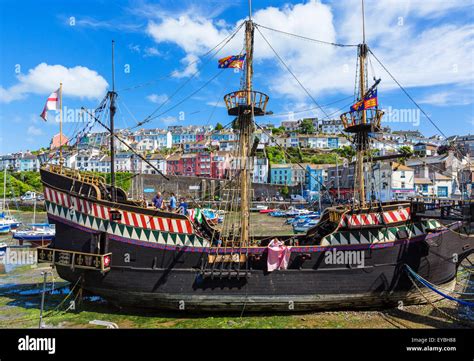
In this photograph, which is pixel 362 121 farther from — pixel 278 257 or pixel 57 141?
pixel 57 141

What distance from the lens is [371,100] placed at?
14.2 m

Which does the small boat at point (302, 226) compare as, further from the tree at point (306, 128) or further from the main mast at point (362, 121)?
the tree at point (306, 128)

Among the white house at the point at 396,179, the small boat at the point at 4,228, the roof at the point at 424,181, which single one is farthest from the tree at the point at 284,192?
the small boat at the point at 4,228

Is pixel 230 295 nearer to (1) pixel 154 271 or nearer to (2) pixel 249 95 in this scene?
(1) pixel 154 271

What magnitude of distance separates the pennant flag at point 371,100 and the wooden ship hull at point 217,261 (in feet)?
16.8

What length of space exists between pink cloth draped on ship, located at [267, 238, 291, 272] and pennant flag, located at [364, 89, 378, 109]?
8.01 meters

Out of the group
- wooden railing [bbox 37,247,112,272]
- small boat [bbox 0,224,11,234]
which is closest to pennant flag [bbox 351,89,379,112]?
wooden railing [bbox 37,247,112,272]

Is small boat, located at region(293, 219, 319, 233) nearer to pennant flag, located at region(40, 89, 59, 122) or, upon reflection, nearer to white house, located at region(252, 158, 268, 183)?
pennant flag, located at region(40, 89, 59, 122)

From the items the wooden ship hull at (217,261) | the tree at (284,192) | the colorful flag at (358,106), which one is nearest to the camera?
the wooden ship hull at (217,261)

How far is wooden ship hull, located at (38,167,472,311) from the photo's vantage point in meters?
10.8

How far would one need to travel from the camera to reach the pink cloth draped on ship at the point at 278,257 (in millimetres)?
10703

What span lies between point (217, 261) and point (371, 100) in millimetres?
10004

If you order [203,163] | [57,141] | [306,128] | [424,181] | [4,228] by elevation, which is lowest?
[4,228]

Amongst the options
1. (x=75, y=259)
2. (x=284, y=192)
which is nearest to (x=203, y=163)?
(x=284, y=192)
